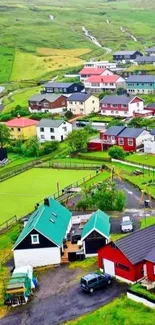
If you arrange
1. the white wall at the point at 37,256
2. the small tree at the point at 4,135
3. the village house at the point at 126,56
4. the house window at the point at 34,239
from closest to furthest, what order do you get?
1. the house window at the point at 34,239
2. the white wall at the point at 37,256
3. the small tree at the point at 4,135
4. the village house at the point at 126,56

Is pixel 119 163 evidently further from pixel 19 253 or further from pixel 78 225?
pixel 19 253

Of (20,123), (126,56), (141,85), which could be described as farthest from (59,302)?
(126,56)

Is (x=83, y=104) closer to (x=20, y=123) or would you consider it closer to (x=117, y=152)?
(x=20, y=123)

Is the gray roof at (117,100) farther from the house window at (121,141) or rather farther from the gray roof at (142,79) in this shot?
the house window at (121,141)

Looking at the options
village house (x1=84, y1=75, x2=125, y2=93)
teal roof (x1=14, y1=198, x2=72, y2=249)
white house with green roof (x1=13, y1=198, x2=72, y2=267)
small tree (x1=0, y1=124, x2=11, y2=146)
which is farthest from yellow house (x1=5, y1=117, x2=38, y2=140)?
white house with green roof (x1=13, y1=198, x2=72, y2=267)

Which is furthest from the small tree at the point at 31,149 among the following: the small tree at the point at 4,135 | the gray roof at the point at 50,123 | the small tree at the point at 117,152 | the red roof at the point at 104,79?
the red roof at the point at 104,79

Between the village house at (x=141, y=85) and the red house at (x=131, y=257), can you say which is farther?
the village house at (x=141, y=85)

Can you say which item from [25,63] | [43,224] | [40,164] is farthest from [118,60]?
[43,224]
